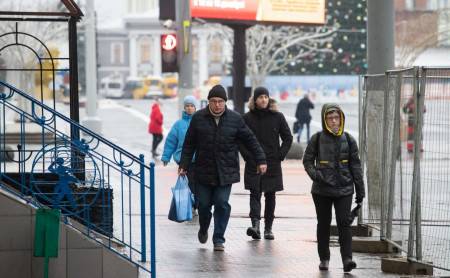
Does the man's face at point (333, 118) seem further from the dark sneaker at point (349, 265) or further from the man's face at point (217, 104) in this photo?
the man's face at point (217, 104)

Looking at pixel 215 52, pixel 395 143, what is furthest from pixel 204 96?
pixel 215 52

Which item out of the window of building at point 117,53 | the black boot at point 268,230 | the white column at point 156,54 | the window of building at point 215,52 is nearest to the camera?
the black boot at point 268,230

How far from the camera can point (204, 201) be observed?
11.0 meters

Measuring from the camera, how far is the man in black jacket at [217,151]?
35.1ft

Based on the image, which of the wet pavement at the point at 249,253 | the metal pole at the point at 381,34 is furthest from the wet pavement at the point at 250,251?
the metal pole at the point at 381,34

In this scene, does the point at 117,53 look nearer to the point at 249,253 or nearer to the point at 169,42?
the point at 169,42

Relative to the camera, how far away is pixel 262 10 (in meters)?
27.9

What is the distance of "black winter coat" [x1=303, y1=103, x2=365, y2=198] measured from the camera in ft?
31.1

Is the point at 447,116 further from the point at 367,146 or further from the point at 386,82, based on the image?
the point at 367,146

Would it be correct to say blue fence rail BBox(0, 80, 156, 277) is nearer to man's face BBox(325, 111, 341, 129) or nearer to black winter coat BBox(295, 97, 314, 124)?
man's face BBox(325, 111, 341, 129)

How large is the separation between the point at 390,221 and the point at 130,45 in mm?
109856

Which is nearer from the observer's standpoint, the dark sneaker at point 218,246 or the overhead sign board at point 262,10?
the dark sneaker at point 218,246

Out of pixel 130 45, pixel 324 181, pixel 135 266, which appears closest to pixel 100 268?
pixel 135 266

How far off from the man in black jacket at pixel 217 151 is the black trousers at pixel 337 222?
52.9 inches
